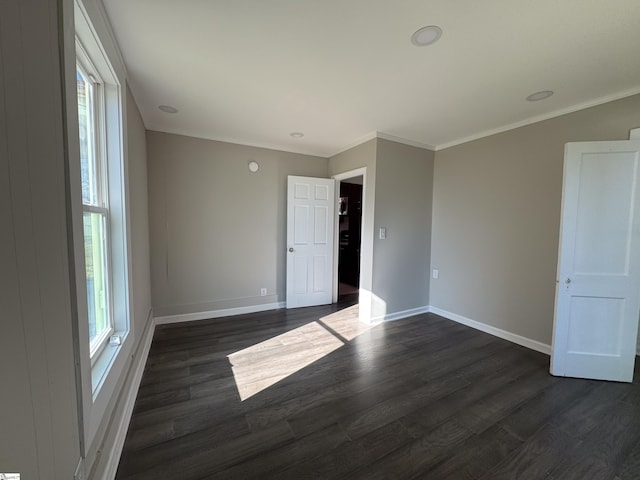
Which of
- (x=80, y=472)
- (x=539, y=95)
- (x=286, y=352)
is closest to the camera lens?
(x=80, y=472)

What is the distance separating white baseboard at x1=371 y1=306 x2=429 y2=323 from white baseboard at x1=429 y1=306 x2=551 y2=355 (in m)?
0.17

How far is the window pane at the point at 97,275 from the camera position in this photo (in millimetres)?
1445

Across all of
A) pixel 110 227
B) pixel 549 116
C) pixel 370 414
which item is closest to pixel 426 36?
pixel 549 116

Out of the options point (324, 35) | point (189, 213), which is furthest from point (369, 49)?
point (189, 213)

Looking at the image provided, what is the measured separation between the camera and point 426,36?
1.57m

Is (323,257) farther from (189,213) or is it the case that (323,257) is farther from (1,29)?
(1,29)

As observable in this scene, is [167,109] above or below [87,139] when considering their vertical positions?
above

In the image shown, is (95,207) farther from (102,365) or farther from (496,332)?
(496,332)

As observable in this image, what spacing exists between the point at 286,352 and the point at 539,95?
11.2ft

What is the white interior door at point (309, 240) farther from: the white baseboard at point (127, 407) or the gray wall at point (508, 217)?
the white baseboard at point (127, 407)

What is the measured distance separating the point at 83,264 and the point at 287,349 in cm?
202

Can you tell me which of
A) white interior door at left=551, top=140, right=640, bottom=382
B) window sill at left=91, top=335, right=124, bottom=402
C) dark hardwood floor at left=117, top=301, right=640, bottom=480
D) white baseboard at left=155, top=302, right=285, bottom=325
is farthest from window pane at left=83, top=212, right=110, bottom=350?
white interior door at left=551, top=140, right=640, bottom=382

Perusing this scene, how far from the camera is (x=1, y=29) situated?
0.62 m

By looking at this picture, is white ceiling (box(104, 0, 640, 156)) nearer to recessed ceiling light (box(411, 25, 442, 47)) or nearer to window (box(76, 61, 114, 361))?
recessed ceiling light (box(411, 25, 442, 47))
